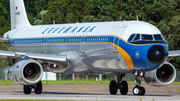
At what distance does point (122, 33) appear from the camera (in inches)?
921

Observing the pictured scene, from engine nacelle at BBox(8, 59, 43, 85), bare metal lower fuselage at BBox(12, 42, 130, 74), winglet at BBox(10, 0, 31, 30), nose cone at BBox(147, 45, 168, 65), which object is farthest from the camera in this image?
winglet at BBox(10, 0, 31, 30)

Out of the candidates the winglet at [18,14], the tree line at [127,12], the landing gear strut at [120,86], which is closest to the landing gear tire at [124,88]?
the landing gear strut at [120,86]

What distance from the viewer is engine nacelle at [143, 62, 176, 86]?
82.0 ft

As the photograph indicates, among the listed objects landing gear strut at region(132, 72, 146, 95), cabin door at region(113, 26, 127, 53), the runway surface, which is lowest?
the runway surface

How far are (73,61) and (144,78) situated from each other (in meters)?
4.71

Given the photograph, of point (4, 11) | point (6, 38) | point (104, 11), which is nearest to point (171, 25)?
point (104, 11)

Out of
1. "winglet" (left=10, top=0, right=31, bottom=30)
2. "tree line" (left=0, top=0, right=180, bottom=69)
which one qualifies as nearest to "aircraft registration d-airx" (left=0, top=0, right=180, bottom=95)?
"winglet" (left=10, top=0, right=31, bottom=30)

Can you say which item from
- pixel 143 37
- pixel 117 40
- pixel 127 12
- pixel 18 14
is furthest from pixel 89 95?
pixel 127 12

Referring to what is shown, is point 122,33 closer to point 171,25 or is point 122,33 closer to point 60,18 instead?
point 171,25

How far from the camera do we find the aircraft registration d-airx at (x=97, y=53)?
2262 centimetres

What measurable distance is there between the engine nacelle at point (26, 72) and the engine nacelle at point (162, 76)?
6832mm

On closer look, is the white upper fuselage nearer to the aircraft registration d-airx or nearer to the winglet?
the aircraft registration d-airx

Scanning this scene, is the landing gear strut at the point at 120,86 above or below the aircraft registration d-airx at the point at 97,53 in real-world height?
below

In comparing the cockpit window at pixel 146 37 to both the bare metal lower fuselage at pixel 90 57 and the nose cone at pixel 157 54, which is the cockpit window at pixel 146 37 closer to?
the nose cone at pixel 157 54
